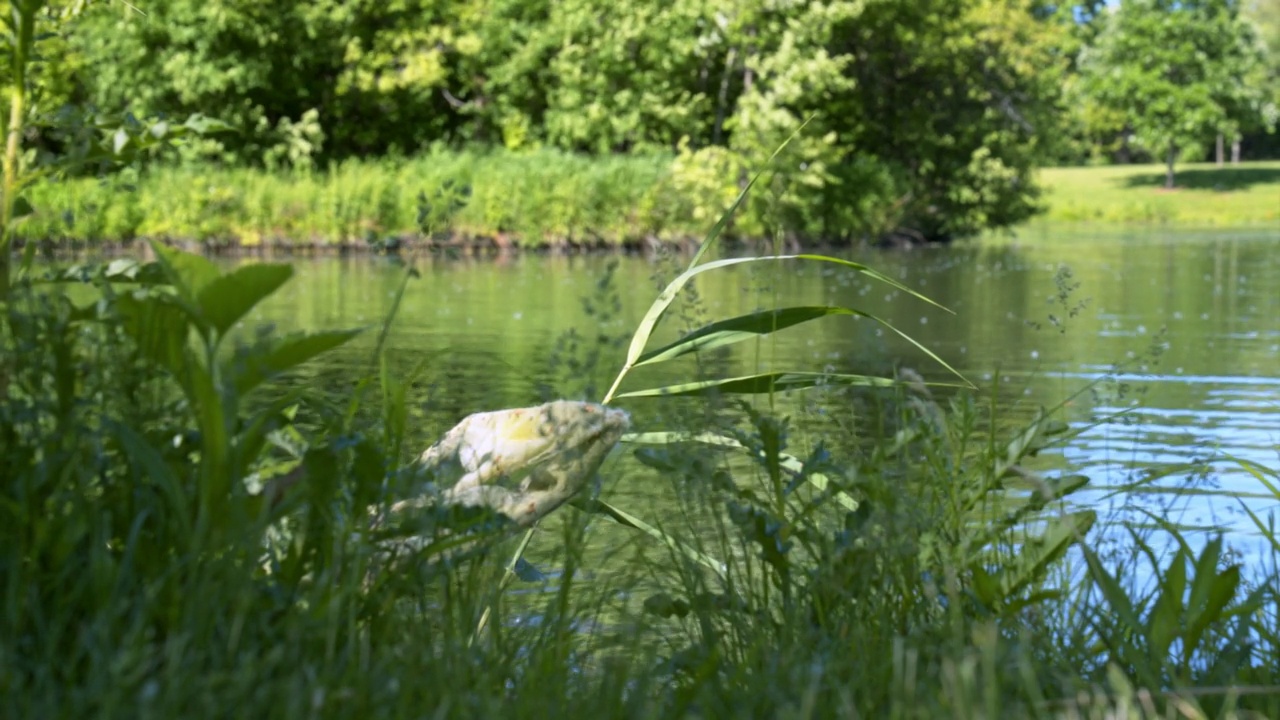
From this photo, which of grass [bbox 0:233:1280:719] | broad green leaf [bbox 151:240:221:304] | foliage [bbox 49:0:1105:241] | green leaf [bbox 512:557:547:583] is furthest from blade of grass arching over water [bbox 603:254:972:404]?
foliage [bbox 49:0:1105:241]

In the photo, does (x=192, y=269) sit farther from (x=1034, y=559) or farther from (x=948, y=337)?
(x=948, y=337)

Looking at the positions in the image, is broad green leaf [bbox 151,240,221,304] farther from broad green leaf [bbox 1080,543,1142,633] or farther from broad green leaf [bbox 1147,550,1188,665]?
broad green leaf [bbox 1147,550,1188,665]

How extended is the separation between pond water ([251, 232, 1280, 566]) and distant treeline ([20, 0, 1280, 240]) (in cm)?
449

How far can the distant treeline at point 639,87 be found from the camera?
22.5m

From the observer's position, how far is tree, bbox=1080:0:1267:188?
47.8 m

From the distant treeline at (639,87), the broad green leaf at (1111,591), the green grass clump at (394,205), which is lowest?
the broad green leaf at (1111,591)

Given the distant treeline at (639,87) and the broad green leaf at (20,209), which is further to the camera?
the distant treeline at (639,87)

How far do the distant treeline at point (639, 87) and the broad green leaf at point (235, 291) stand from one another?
1917cm

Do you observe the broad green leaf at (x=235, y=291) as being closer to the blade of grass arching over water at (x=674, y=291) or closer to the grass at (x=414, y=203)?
the blade of grass arching over water at (x=674, y=291)

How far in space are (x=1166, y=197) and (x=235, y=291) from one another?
147 feet

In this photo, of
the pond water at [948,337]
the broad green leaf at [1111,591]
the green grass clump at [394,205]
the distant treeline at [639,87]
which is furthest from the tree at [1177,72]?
the broad green leaf at [1111,591]

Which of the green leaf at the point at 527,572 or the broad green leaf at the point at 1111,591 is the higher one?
the broad green leaf at the point at 1111,591

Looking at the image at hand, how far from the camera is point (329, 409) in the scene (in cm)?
Result: 221

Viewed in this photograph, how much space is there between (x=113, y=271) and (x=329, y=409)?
37 centimetres
